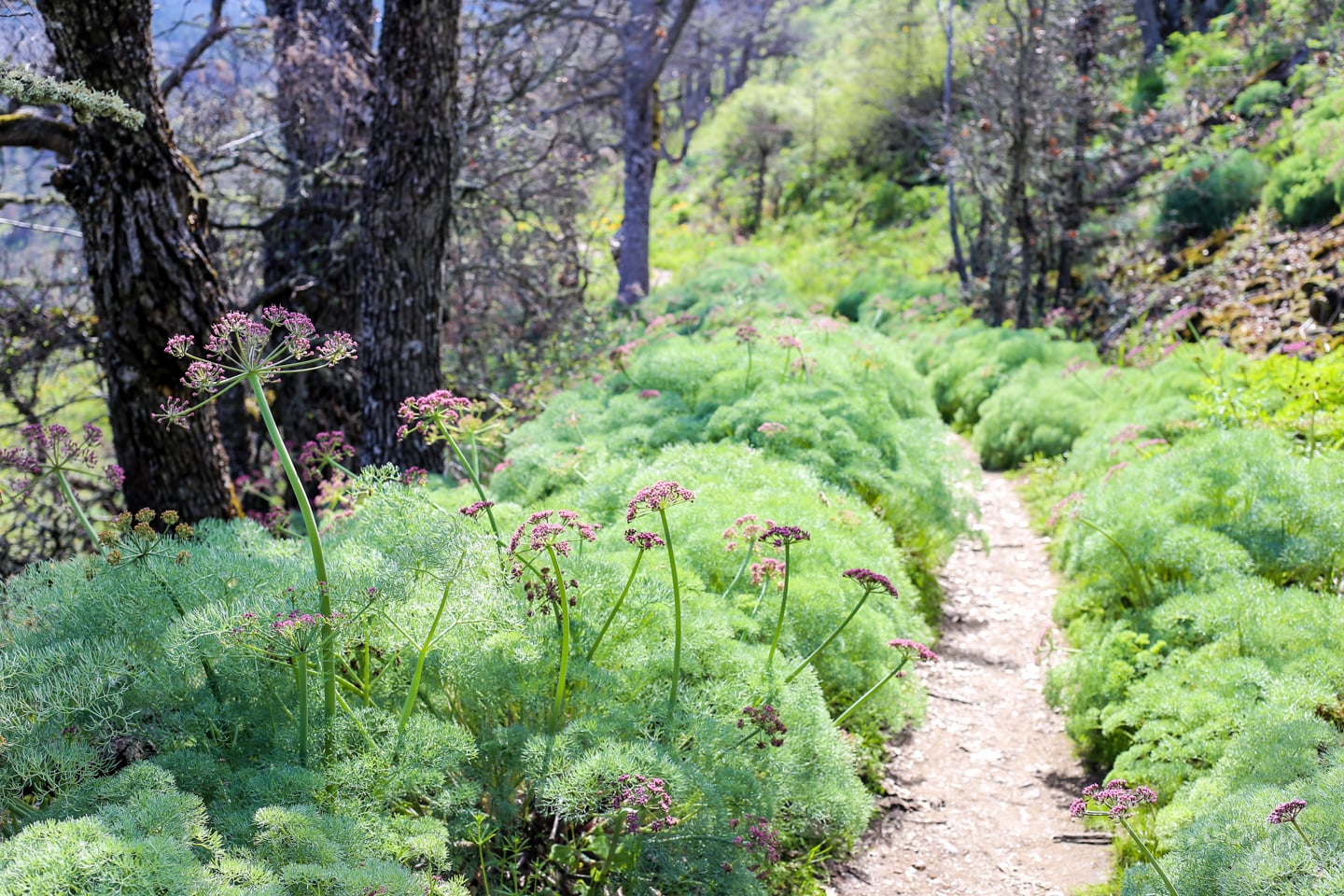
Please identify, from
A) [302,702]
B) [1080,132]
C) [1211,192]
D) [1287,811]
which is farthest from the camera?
[1080,132]

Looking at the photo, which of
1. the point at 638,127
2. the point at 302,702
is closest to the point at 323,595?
the point at 302,702

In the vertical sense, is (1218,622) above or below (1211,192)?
below

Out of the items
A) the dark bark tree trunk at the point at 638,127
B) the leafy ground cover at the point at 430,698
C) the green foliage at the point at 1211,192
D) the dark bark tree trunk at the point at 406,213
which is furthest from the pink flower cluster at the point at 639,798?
the green foliage at the point at 1211,192

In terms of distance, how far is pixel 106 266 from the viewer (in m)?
4.46

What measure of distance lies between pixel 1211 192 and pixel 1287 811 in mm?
10434

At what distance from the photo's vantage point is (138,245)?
4.46 metres

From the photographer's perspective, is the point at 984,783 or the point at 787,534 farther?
the point at 984,783

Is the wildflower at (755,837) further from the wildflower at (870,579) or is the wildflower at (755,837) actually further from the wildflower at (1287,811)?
the wildflower at (1287,811)

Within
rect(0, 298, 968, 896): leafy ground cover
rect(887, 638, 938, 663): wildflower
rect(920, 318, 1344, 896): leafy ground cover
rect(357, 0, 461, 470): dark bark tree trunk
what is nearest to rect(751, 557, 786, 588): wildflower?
rect(0, 298, 968, 896): leafy ground cover

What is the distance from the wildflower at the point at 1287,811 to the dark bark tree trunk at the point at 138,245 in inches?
187

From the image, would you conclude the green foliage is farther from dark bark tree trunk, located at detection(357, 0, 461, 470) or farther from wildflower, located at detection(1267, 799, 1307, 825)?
wildflower, located at detection(1267, 799, 1307, 825)

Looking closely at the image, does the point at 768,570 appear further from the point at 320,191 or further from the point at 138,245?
the point at 320,191

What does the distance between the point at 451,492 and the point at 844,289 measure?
13886 millimetres

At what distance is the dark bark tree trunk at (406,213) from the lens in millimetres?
5492
